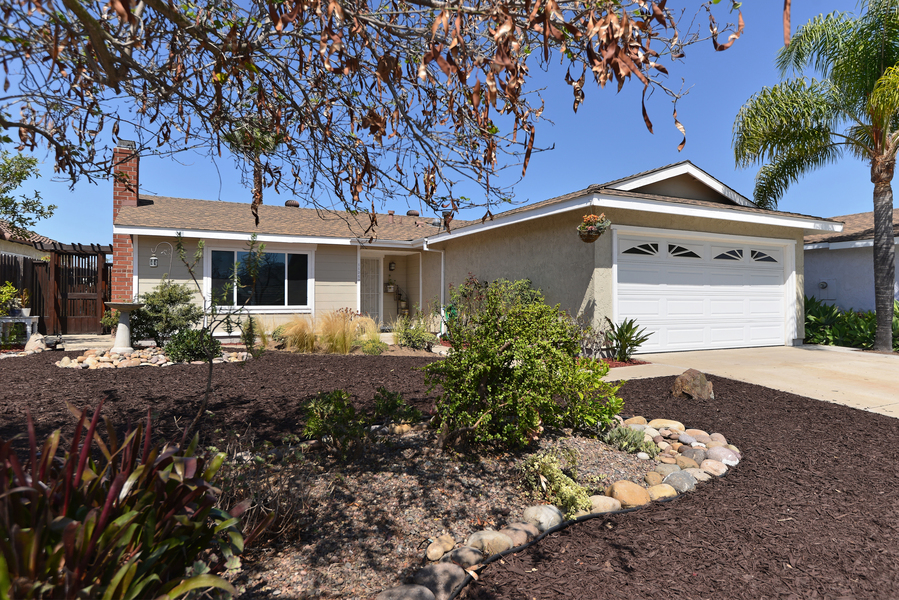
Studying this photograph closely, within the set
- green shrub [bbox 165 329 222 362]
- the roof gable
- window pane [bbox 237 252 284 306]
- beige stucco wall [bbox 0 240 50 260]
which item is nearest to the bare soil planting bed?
green shrub [bbox 165 329 222 362]

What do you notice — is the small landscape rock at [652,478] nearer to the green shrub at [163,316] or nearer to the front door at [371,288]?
the green shrub at [163,316]

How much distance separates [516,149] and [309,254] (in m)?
9.81

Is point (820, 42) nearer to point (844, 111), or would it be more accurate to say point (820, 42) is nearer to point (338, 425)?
point (844, 111)

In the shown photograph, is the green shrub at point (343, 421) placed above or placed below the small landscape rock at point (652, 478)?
above

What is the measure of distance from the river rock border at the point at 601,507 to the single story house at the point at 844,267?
1065 cm

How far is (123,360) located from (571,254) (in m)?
7.70

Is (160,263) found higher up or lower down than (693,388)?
higher up

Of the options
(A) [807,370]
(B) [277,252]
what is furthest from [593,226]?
(B) [277,252]

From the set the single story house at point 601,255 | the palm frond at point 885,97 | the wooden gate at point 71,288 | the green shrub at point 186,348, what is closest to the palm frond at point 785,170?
the palm frond at point 885,97

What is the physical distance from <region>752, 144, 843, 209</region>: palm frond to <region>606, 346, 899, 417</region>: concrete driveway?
4194mm

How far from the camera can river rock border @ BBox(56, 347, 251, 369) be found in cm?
716

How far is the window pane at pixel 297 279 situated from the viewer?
1198 cm

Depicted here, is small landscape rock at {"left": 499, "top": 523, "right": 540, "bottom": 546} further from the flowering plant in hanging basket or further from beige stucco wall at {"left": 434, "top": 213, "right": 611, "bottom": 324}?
beige stucco wall at {"left": 434, "top": 213, "right": 611, "bottom": 324}

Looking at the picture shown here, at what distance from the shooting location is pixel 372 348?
9.06 meters
